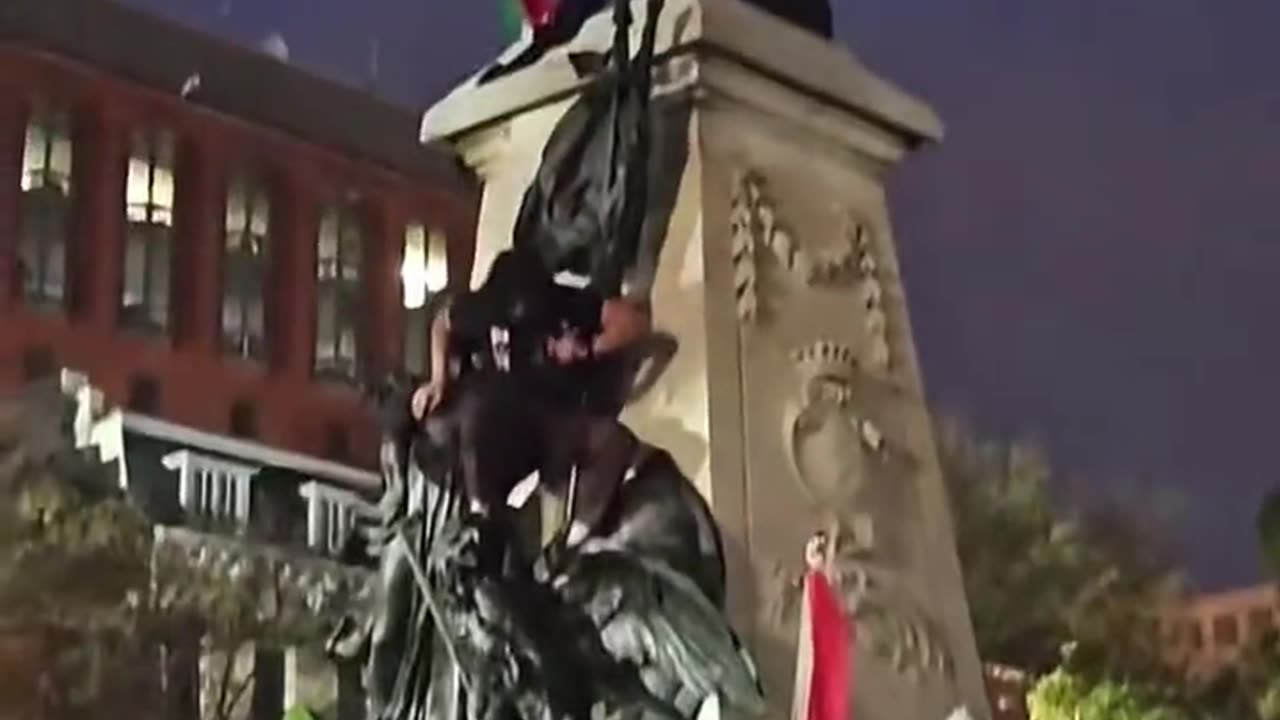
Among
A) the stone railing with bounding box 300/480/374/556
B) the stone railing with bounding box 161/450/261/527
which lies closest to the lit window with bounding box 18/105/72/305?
the stone railing with bounding box 161/450/261/527

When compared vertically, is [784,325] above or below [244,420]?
below

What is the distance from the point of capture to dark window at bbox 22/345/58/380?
757 centimetres

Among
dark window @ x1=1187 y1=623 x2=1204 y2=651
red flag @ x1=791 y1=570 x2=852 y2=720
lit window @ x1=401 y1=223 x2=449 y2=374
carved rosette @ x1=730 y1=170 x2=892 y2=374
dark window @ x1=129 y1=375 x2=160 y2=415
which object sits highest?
lit window @ x1=401 y1=223 x2=449 y2=374

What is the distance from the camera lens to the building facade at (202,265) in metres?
7.32

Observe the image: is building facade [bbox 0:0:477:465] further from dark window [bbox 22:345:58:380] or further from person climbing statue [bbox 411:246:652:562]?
person climbing statue [bbox 411:246:652:562]

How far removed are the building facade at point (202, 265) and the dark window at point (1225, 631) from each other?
235 centimetres

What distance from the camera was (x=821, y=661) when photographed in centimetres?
246

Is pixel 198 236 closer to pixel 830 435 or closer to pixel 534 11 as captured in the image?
pixel 534 11

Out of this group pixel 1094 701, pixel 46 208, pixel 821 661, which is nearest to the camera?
pixel 821 661

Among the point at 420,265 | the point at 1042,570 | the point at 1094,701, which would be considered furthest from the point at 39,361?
the point at 1094,701

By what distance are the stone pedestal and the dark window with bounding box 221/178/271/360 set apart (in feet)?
16.4

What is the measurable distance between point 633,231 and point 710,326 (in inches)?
5.4

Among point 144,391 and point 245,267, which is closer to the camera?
point 144,391

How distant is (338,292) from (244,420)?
55 cm
